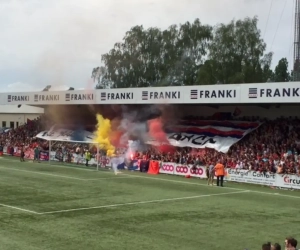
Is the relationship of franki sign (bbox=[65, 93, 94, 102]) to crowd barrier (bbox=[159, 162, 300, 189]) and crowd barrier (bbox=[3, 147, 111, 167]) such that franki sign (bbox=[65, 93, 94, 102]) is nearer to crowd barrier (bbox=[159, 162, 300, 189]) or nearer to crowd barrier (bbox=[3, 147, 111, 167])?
crowd barrier (bbox=[3, 147, 111, 167])

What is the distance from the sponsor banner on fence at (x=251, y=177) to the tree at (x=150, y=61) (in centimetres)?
3507

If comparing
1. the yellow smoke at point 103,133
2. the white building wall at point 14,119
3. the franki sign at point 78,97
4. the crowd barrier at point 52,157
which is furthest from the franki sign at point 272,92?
the white building wall at point 14,119

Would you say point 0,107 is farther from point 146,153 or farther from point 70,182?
point 70,182

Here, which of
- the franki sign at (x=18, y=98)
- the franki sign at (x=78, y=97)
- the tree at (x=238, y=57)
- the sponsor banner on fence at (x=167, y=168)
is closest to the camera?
the sponsor banner on fence at (x=167, y=168)

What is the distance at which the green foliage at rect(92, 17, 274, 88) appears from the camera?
56.3 metres

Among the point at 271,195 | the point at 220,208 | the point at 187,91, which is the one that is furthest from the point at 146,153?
the point at 220,208

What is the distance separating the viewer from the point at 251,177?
28.2 metres

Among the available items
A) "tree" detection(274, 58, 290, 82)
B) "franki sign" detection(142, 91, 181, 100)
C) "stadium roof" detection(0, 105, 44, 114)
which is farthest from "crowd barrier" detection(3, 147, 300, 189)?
"tree" detection(274, 58, 290, 82)

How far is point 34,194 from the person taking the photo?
22.0 metres

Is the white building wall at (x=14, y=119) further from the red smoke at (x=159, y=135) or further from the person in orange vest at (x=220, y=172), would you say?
the person in orange vest at (x=220, y=172)

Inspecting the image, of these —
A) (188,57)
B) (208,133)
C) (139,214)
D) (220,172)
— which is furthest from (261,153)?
(188,57)

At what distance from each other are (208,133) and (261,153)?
20.3ft

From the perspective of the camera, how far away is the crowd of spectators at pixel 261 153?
28203 mm

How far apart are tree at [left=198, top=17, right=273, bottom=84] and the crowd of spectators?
2069 centimetres
